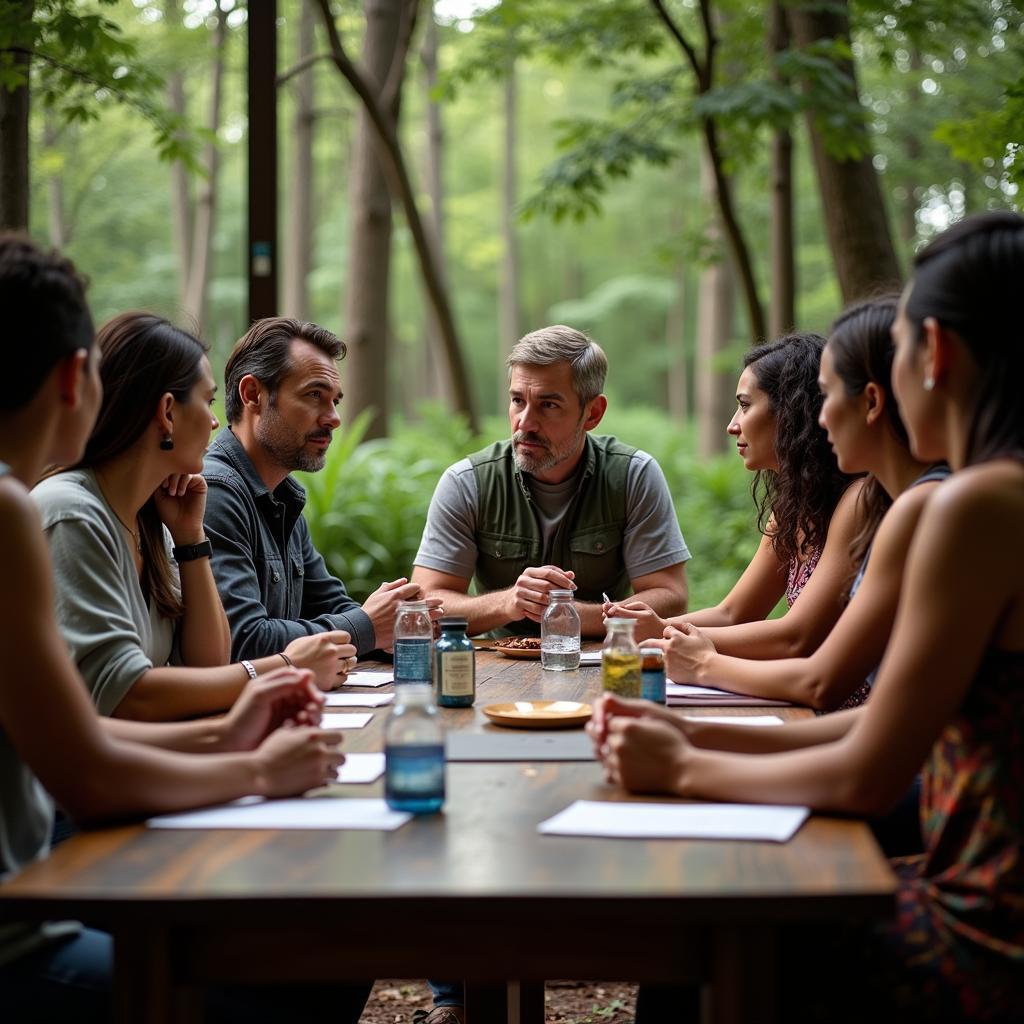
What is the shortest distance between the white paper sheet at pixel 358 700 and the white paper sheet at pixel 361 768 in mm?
507

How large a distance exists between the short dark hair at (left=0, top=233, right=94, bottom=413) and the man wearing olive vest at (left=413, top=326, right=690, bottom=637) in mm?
2264

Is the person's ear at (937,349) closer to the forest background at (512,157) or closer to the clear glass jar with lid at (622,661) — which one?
the clear glass jar with lid at (622,661)

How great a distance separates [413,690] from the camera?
188 cm

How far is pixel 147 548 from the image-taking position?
2816 millimetres

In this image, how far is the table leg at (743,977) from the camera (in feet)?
5.04

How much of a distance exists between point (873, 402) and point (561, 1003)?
79.7 inches

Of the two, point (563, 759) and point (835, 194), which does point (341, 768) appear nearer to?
point (563, 759)

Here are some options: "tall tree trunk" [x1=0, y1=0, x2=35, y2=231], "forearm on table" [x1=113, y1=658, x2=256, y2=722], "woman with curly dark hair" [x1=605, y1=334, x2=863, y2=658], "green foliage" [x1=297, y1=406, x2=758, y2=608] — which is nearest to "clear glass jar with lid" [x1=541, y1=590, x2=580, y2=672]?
"woman with curly dark hair" [x1=605, y1=334, x2=863, y2=658]

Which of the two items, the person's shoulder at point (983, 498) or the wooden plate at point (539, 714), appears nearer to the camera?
the person's shoulder at point (983, 498)

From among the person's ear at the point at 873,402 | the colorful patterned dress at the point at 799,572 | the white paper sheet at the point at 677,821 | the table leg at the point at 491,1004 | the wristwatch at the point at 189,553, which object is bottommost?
the table leg at the point at 491,1004

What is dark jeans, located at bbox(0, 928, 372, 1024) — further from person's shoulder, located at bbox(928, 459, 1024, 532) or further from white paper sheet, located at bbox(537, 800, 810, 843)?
person's shoulder, located at bbox(928, 459, 1024, 532)

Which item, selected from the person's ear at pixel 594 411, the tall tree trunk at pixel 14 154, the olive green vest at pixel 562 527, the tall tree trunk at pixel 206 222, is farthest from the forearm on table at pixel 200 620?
the tall tree trunk at pixel 206 222

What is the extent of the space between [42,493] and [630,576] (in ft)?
7.03

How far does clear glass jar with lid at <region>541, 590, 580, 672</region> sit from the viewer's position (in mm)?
3236
